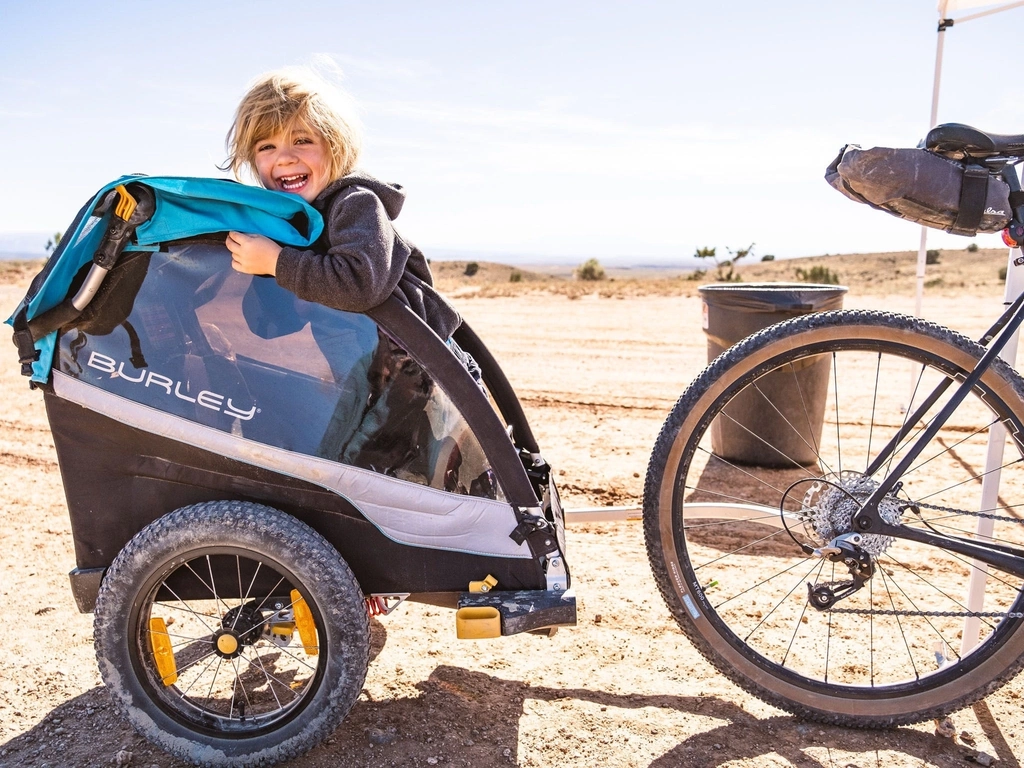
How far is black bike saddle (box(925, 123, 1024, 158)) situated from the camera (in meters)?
2.32

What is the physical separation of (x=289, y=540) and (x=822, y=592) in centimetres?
161

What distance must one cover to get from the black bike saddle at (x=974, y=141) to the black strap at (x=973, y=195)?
5 cm

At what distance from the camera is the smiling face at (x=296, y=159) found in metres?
2.46

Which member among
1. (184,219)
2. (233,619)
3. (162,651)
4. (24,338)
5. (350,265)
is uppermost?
(184,219)

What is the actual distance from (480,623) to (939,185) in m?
1.85

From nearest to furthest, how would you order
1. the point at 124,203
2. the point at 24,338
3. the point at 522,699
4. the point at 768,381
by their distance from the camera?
the point at 124,203, the point at 24,338, the point at 522,699, the point at 768,381

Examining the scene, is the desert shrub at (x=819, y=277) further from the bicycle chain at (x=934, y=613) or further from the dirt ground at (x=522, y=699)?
the bicycle chain at (x=934, y=613)

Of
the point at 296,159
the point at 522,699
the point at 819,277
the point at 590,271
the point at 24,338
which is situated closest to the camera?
the point at 24,338

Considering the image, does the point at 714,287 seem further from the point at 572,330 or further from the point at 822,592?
the point at 572,330

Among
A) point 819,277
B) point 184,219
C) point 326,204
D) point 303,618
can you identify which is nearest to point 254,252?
point 184,219

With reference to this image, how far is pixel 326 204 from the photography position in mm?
2400

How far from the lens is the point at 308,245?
89.1 inches

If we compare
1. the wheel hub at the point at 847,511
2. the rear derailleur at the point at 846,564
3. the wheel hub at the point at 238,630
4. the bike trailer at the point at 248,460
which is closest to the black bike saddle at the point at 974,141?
the wheel hub at the point at 847,511

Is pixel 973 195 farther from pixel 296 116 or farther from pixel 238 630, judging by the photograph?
pixel 238 630
